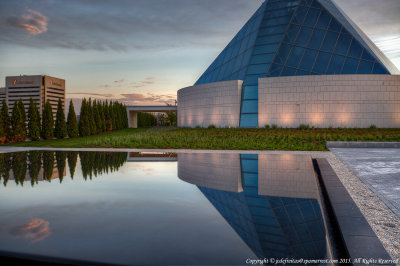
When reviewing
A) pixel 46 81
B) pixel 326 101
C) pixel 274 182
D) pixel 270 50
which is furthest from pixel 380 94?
pixel 46 81

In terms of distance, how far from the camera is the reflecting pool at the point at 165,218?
3020 mm

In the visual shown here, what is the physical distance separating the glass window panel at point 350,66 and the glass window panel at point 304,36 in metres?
4.57

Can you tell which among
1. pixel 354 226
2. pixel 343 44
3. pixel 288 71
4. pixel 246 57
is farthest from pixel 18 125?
pixel 343 44

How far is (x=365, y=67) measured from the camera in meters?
27.0

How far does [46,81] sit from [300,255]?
224040 mm

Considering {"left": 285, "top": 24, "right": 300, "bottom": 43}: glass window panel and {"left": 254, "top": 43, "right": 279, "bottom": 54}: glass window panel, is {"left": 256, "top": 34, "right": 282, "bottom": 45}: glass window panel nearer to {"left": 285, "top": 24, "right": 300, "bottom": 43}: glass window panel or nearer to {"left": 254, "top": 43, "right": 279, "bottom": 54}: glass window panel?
{"left": 254, "top": 43, "right": 279, "bottom": 54}: glass window panel

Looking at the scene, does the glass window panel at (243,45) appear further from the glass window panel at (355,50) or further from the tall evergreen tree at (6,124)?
the tall evergreen tree at (6,124)

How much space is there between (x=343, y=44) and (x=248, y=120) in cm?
1199

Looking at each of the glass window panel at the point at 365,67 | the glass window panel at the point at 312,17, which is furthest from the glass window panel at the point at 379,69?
the glass window panel at the point at 312,17

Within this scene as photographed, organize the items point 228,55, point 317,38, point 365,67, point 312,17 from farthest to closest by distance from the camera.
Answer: point 228,55
point 312,17
point 317,38
point 365,67

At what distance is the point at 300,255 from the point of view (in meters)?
2.98

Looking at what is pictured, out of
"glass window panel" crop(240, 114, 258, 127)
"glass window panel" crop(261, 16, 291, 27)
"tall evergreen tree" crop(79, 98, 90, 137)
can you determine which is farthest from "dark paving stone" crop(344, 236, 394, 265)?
"tall evergreen tree" crop(79, 98, 90, 137)

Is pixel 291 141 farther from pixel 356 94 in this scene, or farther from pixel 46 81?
pixel 46 81

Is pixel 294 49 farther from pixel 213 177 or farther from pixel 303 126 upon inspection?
pixel 213 177
